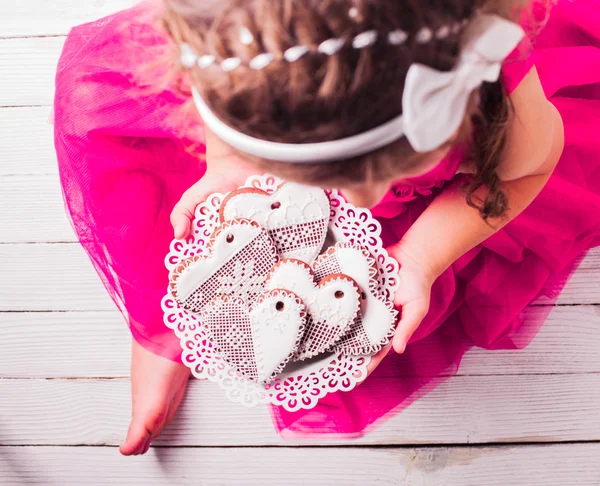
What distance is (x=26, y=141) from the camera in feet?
3.63

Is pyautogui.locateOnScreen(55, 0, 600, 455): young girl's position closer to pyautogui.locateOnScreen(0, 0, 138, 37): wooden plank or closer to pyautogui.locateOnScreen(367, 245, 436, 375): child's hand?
pyautogui.locateOnScreen(367, 245, 436, 375): child's hand

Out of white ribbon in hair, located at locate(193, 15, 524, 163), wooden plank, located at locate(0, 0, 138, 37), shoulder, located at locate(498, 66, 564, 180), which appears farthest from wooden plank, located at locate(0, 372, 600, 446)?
wooden plank, located at locate(0, 0, 138, 37)

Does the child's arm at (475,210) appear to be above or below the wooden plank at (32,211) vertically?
above

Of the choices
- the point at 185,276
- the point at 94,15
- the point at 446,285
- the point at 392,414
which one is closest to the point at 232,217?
the point at 185,276

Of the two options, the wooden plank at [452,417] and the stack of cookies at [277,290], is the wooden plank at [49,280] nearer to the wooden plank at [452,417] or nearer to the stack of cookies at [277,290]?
the wooden plank at [452,417]

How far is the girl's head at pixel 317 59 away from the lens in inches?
16.5

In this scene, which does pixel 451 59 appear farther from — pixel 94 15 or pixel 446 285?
pixel 94 15

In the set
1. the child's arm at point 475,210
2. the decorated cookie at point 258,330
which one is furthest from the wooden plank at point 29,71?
the child's arm at point 475,210

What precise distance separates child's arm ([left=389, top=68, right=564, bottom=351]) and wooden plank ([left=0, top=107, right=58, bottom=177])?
0.70 m

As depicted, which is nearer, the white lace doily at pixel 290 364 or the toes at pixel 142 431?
the white lace doily at pixel 290 364

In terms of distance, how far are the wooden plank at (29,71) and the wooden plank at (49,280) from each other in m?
0.29

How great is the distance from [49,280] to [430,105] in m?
0.86

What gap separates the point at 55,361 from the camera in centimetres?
105

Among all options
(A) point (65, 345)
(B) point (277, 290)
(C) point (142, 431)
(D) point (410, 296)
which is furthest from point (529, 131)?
(A) point (65, 345)
